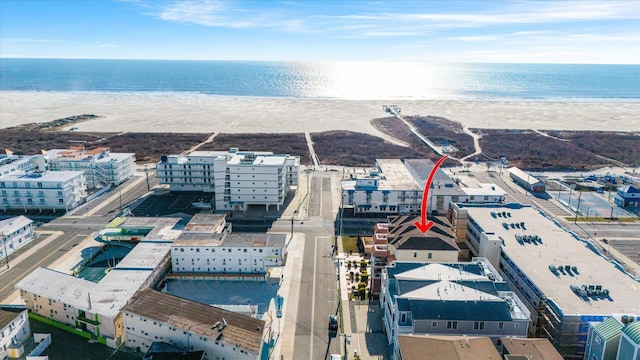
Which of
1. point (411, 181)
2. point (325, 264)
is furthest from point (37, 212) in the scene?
point (411, 181)

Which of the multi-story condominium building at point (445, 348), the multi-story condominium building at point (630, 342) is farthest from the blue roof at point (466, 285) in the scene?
the multi-story condominium building at point (630, 342)

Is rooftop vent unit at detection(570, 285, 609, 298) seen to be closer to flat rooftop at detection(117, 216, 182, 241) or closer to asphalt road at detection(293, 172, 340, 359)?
asphalt road at detection(293, 172, 340, 359)

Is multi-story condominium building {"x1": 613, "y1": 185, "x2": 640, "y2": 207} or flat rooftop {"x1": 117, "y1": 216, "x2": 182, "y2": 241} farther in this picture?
multi-story condominium building {"x1": 613, "y1": 185, "x2": 640, "y2": 207}

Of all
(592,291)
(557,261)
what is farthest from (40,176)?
(592,291)

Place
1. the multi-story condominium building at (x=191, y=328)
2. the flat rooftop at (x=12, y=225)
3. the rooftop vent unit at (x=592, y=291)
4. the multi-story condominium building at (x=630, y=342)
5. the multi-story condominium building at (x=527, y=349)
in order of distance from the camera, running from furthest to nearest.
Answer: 1. the flat rooftop at (x=12, y=225)
2. the rooftop vent unit at (x=592, y=291)
3. the multi-story condominium building at (x=191, y=328)
4. the multi-story condominium building at (x=527, y=349)
5. the multi-story condominium building at (x=630, y=342)

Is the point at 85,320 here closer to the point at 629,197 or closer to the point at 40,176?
the point at 40,176

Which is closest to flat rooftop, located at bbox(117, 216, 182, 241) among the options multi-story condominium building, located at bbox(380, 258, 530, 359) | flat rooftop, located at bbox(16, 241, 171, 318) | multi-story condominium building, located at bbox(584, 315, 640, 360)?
flat rooftop, located at bbox(16, 241, 171, 318)

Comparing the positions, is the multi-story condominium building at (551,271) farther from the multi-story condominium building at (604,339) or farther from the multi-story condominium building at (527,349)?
the multi-story condominium building at (527,349)
